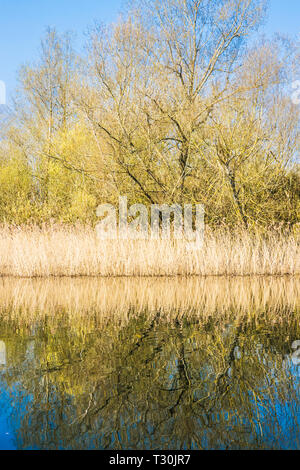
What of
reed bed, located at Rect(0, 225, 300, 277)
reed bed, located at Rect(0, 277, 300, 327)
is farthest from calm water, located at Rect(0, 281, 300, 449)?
reed bed, located at Rect(0, 225, 300, 277)

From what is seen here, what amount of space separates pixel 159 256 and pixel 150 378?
673cm

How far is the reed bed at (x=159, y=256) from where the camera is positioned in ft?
32.9

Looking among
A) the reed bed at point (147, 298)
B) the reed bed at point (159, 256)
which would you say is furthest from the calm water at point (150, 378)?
the reed bed at point (159, 256)

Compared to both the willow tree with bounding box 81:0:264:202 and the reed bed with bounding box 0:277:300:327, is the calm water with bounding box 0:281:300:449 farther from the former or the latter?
the willow tree with bounding box 81:0:264:202

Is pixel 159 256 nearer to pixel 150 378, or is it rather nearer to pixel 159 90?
pixel 159 90

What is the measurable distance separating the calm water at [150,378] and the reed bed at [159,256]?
366 cm

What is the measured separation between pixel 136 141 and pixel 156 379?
7.73m

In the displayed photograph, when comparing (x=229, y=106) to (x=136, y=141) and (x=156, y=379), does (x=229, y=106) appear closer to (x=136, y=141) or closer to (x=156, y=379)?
(x=136, y=141)

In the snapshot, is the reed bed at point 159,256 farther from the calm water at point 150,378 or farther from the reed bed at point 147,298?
the calm water at point 150,378

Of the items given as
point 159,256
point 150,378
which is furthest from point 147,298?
point 150,378

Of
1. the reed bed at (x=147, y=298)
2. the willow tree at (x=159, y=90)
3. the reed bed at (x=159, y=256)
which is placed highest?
the willow tree at (x=159, y=90)

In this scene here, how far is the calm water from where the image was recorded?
101 inches

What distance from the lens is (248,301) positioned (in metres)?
6.95

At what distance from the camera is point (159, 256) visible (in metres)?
10.1
